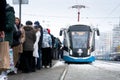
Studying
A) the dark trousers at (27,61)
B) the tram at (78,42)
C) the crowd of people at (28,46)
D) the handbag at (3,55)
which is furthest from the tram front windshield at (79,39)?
the handbag at (3,55)

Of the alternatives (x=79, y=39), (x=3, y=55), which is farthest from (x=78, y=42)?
(x=3, y=55)

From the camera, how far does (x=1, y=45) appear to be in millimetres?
6289

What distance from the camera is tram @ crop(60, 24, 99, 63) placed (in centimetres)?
2995

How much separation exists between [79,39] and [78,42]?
1.20ft

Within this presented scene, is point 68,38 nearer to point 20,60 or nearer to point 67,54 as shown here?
point 67,54

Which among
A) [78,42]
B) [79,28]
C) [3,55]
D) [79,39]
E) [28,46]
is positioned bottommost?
[78,42]

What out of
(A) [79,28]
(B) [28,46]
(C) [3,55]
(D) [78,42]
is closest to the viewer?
(C) [3,55]

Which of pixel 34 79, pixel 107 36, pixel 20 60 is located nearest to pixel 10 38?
pixel 34 79

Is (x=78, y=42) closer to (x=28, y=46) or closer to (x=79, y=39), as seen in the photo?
(x=79, y=39)

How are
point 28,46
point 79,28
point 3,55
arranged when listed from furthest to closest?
1. point 79,28
2. point 28,46
3. point 3,55

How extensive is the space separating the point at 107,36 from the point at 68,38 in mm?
147713

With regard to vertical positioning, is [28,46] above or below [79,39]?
above

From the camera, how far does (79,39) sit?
31.2m

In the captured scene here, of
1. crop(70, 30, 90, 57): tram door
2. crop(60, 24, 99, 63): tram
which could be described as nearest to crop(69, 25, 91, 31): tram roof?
crop(60, 24, 99, 63): tram
